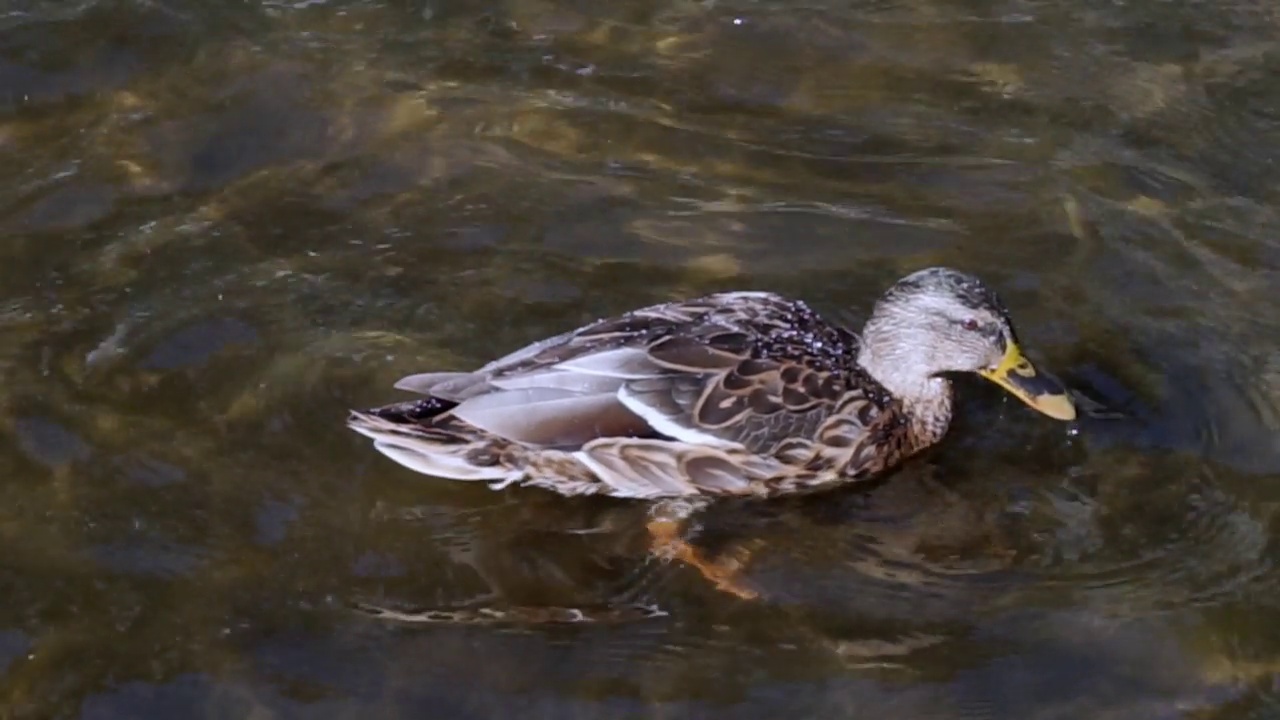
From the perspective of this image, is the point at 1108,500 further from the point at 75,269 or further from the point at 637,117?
the point at 75,269

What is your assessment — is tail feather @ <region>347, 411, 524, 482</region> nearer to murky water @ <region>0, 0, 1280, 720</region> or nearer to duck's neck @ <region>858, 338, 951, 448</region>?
murky water @ <region>0, 0, 1280, 720</region>

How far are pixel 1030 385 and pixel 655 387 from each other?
57.9 inches

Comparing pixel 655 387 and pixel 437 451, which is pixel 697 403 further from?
pixel 437 451

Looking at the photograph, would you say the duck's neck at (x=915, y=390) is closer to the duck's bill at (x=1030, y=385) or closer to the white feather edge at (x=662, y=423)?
the duck's bill at (x=1030, y=385)

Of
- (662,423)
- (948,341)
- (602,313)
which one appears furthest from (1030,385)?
(602,313)

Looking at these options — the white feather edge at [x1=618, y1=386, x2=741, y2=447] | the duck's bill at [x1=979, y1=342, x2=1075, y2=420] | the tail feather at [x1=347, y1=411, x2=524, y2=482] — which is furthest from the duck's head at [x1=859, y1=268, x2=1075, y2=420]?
the tail feather at [x1=347, y1=411, x2=524, y2=482]

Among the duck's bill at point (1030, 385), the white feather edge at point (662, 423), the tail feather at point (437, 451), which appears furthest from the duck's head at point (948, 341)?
the tail feather at point (437, 451)

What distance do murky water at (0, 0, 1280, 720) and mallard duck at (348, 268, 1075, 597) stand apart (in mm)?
209

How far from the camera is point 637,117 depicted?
8.13 metres

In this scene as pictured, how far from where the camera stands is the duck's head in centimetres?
637

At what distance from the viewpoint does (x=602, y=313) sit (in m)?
7.01

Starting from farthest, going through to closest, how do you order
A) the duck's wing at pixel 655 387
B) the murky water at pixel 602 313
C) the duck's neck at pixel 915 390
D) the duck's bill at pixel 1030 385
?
1. the duck's neck at pixel 915 390
2. the duck's bill at pixel 1030 385
3. the duck's wing at pixel 655 387
4. the murky water at pixel 602 313

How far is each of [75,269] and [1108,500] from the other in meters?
4.34

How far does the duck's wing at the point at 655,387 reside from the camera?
6.02m
